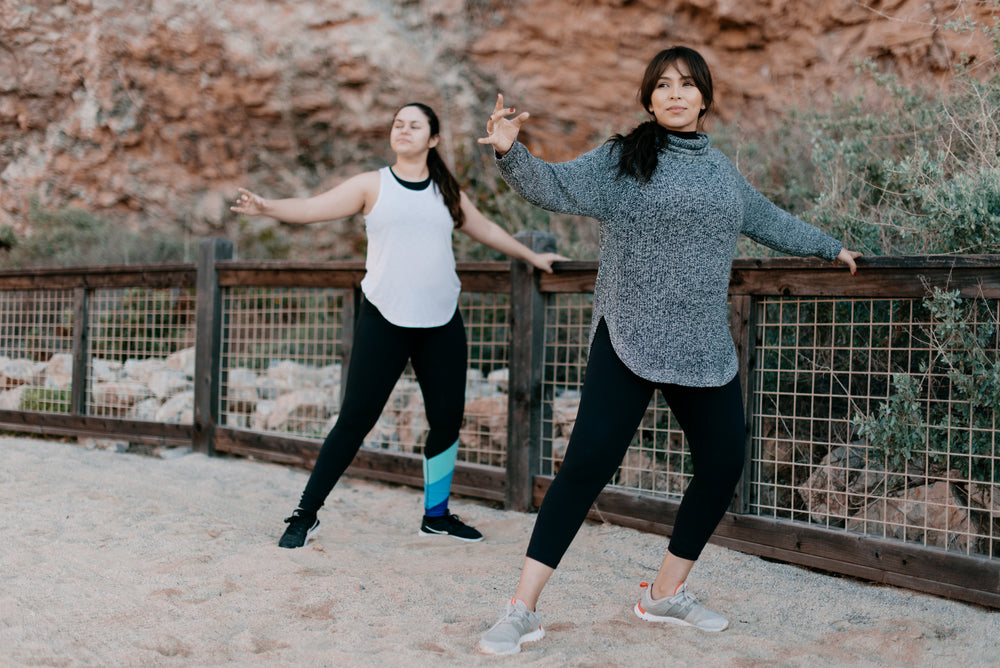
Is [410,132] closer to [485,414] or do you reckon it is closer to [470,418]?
[485,414]

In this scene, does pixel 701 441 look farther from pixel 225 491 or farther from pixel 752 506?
pixel 225 491

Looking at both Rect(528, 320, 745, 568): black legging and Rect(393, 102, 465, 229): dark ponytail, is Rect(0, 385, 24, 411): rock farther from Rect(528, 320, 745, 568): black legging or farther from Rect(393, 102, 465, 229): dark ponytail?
Rect(528, 320, 745, 568): black legging

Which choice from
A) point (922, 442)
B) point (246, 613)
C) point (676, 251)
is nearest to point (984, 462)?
point (922, 442)

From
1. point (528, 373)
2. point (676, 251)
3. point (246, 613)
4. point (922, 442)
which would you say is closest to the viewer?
point (676, 251)

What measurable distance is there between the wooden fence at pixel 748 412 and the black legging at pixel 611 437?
Result: 0.85 meters

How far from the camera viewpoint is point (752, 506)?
372 centimetres

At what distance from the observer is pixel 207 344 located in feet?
18.8

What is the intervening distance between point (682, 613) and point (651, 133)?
5.07ft

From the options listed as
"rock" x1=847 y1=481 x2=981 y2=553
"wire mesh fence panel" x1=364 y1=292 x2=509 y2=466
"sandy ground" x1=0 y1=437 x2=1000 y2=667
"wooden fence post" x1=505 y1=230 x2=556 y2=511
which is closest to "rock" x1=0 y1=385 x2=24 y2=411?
"sandy ground" x1=0 y1=437 x2=1000 y2=667

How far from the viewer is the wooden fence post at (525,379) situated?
439 centimetres

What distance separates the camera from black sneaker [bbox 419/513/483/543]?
12.6 ft

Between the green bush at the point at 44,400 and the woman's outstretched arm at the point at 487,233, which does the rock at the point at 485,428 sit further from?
the green bush at the point at 44,400

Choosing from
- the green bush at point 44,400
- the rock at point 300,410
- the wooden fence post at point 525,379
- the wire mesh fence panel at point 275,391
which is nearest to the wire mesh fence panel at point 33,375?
the green bush at point 44,400

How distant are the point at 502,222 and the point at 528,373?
414 cm
